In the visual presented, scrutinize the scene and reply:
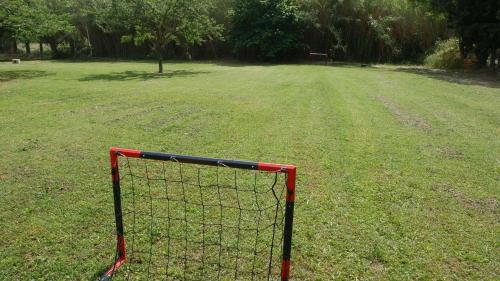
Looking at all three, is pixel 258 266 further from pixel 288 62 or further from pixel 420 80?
pixel 288 62

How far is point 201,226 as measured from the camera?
155 inches

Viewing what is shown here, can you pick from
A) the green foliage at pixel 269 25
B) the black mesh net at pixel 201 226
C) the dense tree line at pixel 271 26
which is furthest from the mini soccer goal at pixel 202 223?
the green foliage at pixel 269 25

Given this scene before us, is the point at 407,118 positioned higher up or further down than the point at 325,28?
further down

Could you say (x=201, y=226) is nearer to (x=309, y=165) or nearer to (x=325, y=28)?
(x=309, y=165)

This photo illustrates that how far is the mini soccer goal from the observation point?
9.96ft

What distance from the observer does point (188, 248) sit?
11.7 ft

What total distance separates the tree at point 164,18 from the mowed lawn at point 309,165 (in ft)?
17.6

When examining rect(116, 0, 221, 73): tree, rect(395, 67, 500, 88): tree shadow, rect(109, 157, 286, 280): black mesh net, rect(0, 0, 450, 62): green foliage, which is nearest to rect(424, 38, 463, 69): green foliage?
rect(0, 0, 450, 62): green foliage

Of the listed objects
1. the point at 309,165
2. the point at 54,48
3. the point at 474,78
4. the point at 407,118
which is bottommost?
the point at 309,165

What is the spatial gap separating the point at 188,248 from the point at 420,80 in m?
14.7

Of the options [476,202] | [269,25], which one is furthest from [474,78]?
[476,202]

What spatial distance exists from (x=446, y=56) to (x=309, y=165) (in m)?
19.4

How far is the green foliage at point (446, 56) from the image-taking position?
68.0 feet

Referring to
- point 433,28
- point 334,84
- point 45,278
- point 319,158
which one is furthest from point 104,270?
point 433,28
